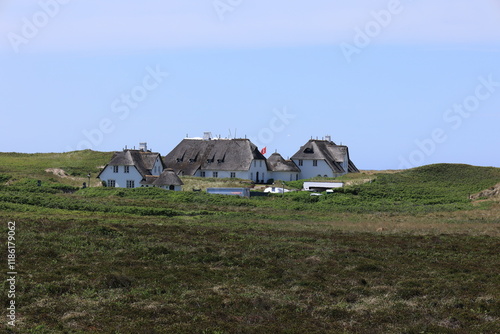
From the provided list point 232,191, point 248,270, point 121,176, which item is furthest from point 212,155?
point 248,270

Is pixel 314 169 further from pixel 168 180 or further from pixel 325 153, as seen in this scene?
pixel 168 180

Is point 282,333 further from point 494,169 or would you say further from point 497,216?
point 494,169

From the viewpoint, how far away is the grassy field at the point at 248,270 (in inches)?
780

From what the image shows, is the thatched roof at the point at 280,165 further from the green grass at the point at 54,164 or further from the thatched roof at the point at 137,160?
the green grass at the point at 54,164

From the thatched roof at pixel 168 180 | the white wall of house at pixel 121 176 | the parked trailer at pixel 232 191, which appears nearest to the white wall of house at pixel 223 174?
the white wall of house at pixel 121 176

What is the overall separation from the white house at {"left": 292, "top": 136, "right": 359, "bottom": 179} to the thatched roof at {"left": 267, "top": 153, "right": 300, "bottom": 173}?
121cm

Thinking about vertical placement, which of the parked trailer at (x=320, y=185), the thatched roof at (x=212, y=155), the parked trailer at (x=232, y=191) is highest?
the thatched roof at (x=212, y=155)

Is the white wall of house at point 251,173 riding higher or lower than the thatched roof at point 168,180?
higher

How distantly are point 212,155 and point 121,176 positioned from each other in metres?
13.5

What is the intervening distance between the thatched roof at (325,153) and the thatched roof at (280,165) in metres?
1.48

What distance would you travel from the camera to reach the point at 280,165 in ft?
296

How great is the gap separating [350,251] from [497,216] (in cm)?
2318

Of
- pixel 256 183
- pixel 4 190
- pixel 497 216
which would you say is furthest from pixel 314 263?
pixel 256 183

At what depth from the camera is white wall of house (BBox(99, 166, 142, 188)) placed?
80.8 meters
